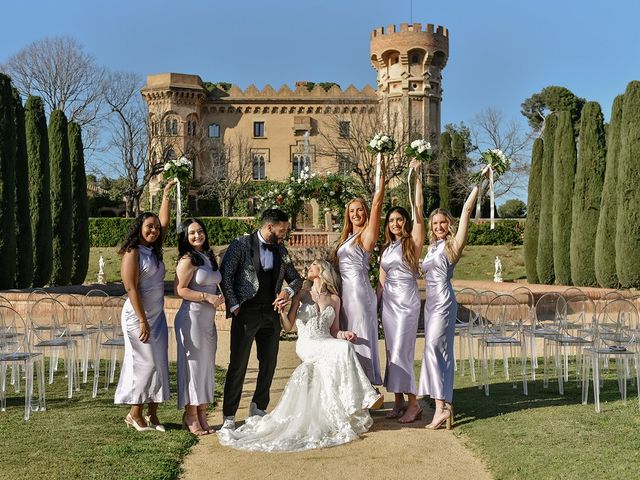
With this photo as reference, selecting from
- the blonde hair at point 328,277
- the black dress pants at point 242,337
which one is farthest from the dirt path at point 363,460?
the blonde hair at point 328,277

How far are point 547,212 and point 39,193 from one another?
542 inches

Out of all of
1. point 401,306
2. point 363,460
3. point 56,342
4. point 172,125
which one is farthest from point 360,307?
point 172,125

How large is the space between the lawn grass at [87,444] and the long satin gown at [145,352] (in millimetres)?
310

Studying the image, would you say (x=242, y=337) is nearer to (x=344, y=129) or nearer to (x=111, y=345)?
(x=111, y=345)

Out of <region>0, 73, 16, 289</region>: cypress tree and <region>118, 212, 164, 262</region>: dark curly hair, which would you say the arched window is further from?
<region>118, 212, 164, 262</region>: dark curly hair

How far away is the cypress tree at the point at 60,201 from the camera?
21.1 m

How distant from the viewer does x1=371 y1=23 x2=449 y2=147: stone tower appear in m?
46.9

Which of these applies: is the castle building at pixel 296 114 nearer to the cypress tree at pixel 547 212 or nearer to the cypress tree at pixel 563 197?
the cypress tree at pixel 547 212

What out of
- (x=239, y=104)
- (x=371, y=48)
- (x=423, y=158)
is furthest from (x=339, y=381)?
(x=239, y=104)

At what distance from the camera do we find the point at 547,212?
842 inches

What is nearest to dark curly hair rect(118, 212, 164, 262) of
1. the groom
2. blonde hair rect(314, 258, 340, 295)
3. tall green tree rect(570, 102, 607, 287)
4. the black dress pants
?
the groom

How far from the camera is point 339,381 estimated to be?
5.96 metres

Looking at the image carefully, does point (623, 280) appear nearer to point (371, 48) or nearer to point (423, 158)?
point (423, 158)

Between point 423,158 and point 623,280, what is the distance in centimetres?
1151
